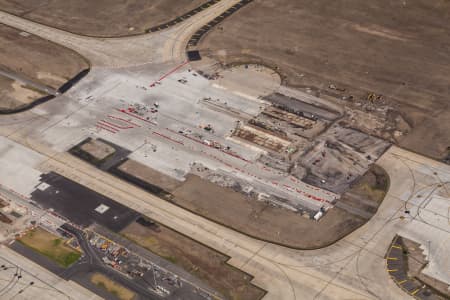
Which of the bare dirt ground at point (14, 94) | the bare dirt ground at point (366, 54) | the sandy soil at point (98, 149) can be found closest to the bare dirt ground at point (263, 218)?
the sandy soil at point (98, 149)

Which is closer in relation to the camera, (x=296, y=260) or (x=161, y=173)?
(x=296, y=260)

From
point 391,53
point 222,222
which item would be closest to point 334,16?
point 391,53

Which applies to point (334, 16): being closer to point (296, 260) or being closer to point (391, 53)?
point (391, 53)

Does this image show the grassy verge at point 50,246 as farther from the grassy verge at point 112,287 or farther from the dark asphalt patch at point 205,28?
the dark asphalt patch at point 205,28

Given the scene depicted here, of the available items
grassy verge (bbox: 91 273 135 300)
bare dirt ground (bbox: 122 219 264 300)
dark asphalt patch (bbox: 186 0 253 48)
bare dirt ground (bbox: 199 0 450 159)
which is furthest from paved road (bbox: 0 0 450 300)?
dark asphalt patch (bbox: 186 0 253 48)

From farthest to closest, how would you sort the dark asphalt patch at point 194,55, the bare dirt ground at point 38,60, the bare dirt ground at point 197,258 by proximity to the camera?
1. the dark asphalt patch at point 194,55
2. the bare dirt ground at point 38,60
3. the bare dirt ground at point 197,258

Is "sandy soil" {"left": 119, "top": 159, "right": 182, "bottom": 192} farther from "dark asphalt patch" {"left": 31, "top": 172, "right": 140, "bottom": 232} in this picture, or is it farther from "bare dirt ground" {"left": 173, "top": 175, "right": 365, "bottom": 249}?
"dark asphalt patch" {"left": 31, "top": 172, "right": 140, "bottom": 232}

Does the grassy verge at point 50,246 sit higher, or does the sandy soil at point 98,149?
the sandy soil at point 98,149
